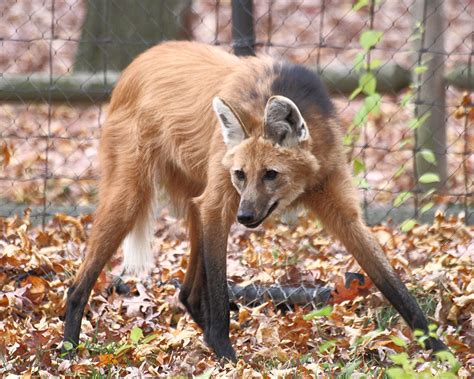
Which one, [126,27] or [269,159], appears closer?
[269,159]

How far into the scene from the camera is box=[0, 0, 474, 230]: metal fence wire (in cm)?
562

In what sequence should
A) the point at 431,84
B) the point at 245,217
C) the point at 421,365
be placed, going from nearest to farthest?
the point at 421,365 → the point at 245,217 → the point at 431,84

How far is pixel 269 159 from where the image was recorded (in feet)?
13.2

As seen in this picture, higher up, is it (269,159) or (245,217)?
(269,159)

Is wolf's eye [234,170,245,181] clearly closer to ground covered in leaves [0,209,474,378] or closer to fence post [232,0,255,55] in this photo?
ground covered in leaves [0,209,474,378]

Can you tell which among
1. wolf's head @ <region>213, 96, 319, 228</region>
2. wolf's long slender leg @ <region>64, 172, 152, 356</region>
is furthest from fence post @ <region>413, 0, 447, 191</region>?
wolf's long slender leg @ <region>64, 172, 152, 356</region>

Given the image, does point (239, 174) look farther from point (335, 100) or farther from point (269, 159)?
point (335, 100)

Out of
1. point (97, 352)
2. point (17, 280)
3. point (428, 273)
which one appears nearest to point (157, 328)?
point (97, 352)

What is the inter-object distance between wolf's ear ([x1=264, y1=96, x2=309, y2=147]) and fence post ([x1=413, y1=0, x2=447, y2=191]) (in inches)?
66.9

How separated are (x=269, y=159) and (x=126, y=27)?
168 inches

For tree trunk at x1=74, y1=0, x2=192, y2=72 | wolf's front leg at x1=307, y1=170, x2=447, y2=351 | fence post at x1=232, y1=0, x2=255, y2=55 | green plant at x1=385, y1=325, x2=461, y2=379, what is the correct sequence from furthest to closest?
1. tree trunk at x1=74, y1=0, x2=192, y2=72
2. fence post at x1=232, y1=0, x2=255, y2=55
3. wolf's front leg at x1=307, y1=170, x2=447, y2=351
4. green plant at x1=385, y1=325, x2=461, y2=379

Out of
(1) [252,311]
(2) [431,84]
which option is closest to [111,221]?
(1) [252,311]

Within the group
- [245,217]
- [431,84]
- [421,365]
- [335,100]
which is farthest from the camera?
[335,100]

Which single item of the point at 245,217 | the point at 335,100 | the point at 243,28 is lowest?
the point at 335,100
